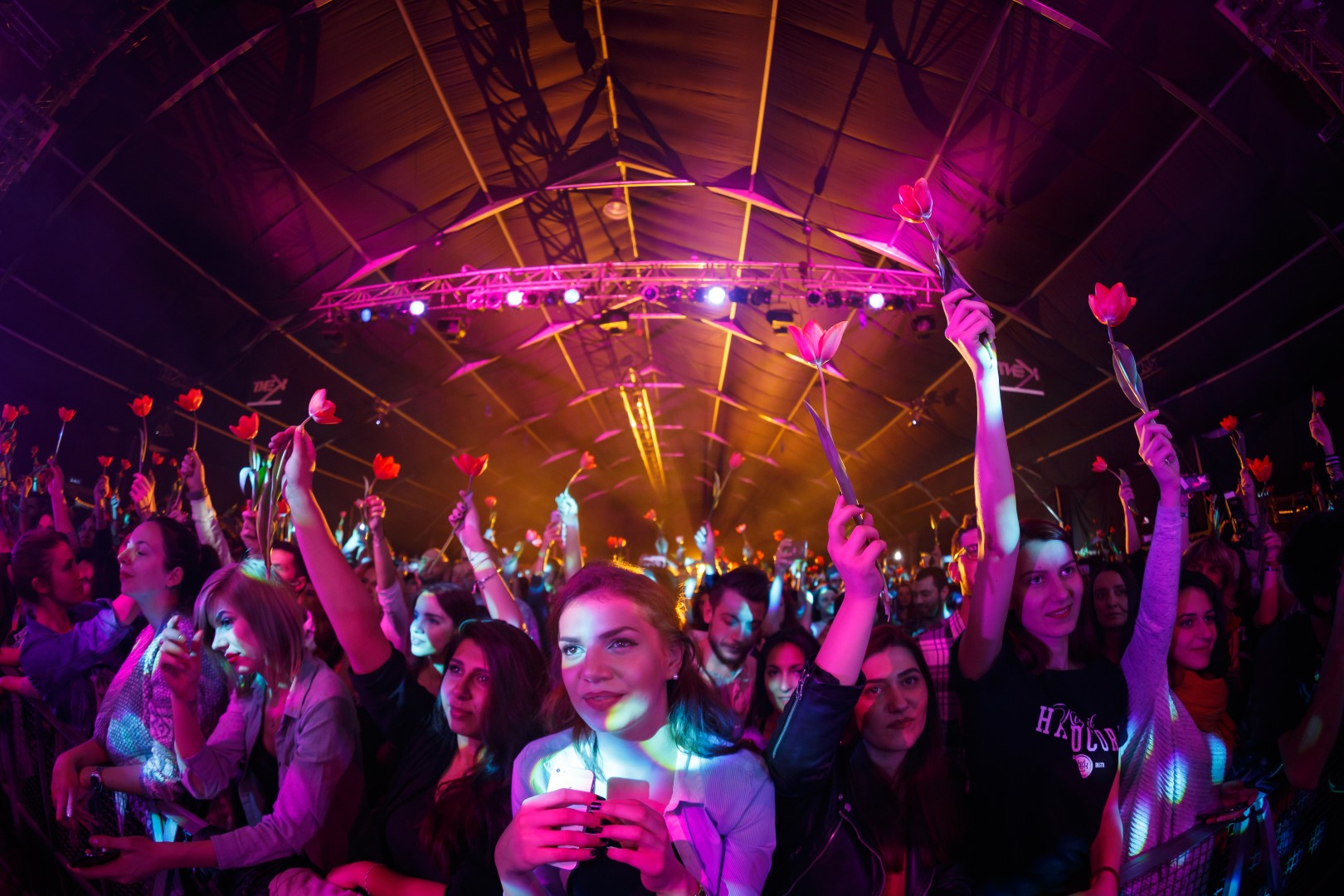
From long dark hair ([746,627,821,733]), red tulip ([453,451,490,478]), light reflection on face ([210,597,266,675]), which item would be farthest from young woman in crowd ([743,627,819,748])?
red tulip ([453,451,490,478])

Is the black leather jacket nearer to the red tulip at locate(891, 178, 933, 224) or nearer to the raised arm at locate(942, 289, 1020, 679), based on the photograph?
the raised arm at locate(942, 289, 1020, 679)

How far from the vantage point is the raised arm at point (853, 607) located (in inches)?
60.0

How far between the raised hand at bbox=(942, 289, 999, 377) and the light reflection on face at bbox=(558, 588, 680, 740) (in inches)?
41.6

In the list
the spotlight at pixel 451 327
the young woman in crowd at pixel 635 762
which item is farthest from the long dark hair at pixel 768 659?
the spotlight at pixel 451 327

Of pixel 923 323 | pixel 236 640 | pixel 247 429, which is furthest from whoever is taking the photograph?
pixel 923 323

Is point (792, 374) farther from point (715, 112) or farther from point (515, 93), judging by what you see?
point (515, 93)

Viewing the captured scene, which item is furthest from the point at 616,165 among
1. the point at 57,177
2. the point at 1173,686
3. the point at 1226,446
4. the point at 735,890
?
the point at 735,890

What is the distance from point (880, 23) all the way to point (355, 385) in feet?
40.4

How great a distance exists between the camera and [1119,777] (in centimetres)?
224

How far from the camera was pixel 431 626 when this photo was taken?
11.3ft

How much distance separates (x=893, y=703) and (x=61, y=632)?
3680 mm

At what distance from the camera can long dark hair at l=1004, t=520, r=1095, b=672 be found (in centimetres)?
225

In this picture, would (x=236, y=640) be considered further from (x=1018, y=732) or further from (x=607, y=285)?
(x=607, y=285)

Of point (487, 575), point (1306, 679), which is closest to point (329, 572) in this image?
point (487, 575)
